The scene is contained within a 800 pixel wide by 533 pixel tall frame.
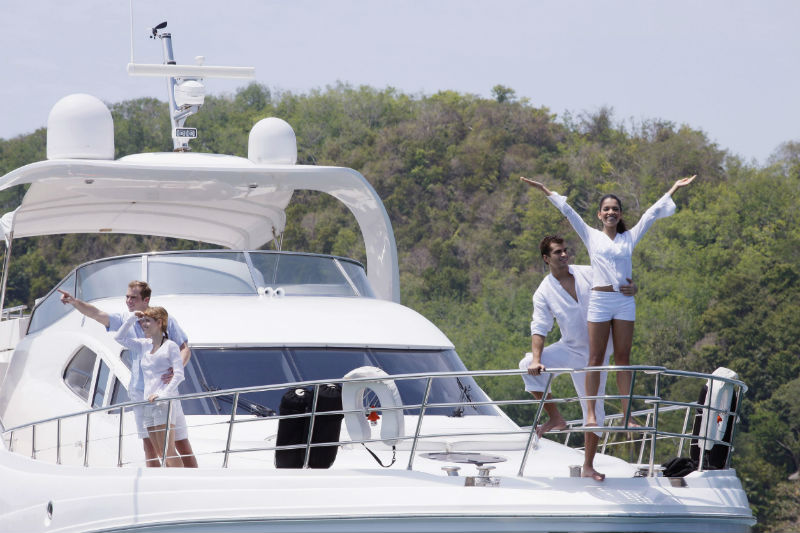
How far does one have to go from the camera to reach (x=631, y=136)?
2271 inches

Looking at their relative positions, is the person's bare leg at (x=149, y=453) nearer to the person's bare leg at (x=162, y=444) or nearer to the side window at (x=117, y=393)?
the person's bare leg at (x=162, y=444)

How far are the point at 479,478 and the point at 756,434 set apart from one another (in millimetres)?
33275

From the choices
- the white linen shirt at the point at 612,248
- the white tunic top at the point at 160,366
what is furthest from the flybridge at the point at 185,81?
the white linen shirt at the point at 612,248

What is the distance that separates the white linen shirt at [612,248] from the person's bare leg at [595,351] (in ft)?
0.77

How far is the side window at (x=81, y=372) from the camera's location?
7672 millimetres

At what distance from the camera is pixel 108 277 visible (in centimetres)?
879

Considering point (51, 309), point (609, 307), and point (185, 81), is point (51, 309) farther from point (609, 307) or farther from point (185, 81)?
point (609, 307)

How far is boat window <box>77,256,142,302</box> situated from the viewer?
8.70m

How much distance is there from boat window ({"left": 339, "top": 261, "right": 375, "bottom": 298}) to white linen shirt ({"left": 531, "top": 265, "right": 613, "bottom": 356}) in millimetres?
3169

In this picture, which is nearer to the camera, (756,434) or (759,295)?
(756,434)

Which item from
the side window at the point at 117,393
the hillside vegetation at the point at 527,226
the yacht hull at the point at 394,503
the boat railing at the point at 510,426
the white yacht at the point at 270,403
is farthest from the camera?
the hillside vegetation at the point at 527,226

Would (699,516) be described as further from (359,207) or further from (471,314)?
(471,314)

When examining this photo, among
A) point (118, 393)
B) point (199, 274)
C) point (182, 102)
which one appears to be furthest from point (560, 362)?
point (182, 102)

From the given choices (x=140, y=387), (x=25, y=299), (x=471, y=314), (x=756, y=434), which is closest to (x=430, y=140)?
(x=471, y=314)
